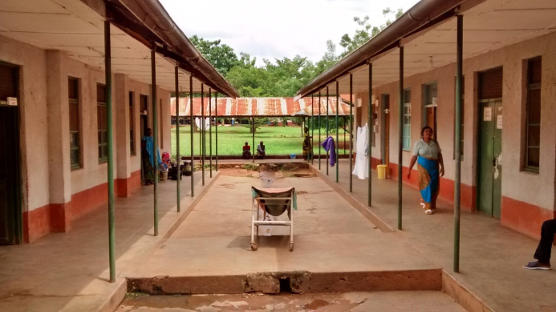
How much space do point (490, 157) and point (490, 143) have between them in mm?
243

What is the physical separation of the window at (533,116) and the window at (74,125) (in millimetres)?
7446

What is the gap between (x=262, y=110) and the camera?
2467 cm

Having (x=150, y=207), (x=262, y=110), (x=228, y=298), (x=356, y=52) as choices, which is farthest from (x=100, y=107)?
(x=262, y=110)

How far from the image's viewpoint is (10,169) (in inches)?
296

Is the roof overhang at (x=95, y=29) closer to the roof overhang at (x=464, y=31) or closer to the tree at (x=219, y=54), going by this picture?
the roof overhang at (x=464, y=31)

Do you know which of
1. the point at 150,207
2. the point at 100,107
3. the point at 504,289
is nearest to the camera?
the point at 504,289

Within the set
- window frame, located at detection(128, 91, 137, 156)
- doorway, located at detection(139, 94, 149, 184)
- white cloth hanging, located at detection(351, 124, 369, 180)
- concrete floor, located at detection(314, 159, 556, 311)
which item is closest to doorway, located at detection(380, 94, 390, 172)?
white cloth hanging, located at detection(351, 124, 369, 180)

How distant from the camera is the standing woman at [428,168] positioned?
974 centimetres

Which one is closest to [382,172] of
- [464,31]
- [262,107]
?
[464,31]

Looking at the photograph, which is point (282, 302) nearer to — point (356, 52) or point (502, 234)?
point (502, 234)

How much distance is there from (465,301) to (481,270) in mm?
694

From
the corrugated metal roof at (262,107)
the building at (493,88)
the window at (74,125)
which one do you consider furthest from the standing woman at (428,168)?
the corrugated metal roof at (262,107)

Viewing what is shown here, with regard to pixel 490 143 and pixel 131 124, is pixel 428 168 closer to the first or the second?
pixel 490 143

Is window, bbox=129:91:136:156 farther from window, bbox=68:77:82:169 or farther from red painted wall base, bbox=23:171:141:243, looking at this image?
window, bbox=68:77:82:169
